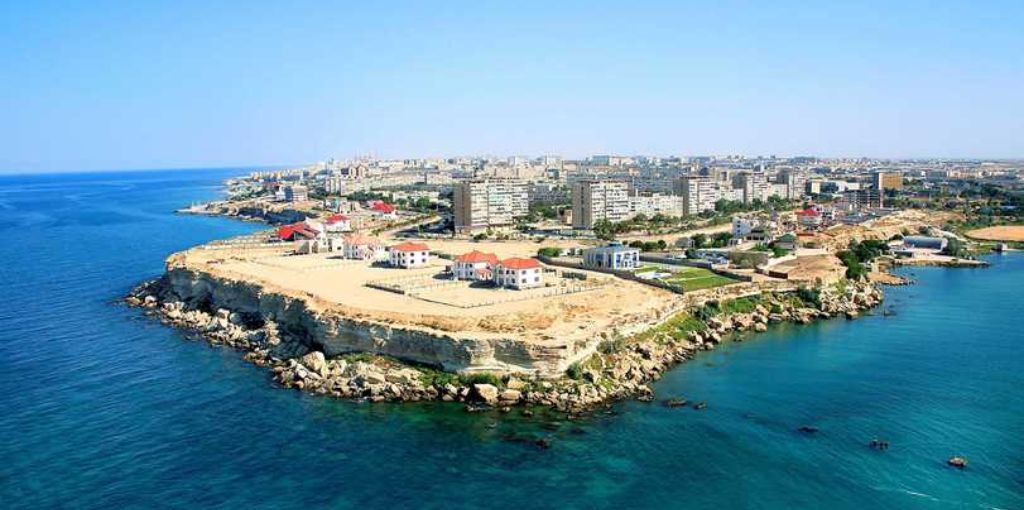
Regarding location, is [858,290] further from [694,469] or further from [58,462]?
[58,462]

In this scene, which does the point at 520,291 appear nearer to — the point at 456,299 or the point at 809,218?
the point at 456,299

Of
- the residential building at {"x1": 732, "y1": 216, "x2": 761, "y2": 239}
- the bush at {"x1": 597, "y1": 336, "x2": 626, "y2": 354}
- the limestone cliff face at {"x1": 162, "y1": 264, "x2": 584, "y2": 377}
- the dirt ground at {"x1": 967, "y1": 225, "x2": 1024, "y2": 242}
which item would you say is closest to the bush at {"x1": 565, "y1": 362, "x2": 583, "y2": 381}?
the limestone cliff face at {"x1": 162, "y1": 264, "x2": 584, "y2": 377}

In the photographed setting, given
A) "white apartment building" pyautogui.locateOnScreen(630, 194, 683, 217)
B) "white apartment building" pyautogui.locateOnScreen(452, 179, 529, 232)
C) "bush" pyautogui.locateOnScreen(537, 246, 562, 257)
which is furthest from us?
"white apartment building" pyautogui.locateOnScreen(630, 194, 683, 217)

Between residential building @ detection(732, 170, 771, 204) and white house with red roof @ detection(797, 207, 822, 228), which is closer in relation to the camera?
white house with red roof @ detection(797, 207, 822, 228)

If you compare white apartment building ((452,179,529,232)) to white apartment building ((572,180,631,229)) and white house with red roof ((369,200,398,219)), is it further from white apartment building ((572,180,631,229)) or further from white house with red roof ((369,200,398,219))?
white house with red roof ((369,200,398,219))

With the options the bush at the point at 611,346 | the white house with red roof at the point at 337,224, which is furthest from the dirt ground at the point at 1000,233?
the white house with red roof at the point at 337,224
